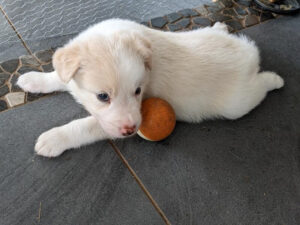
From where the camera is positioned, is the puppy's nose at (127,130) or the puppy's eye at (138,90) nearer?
the puppy's nose at (127,130)

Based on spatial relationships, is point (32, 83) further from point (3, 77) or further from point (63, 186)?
point (63, 186)

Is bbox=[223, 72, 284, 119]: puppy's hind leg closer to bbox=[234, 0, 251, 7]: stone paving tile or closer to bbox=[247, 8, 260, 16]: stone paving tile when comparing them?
bbox=[247, 8, 260, 16]: stone paving tile

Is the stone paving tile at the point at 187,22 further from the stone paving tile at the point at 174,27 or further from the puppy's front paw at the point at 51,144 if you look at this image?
the puppy's front paw at the point at 51,144

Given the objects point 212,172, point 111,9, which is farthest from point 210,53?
point 111,9

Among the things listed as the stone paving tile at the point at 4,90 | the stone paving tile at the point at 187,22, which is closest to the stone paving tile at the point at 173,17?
the stone paving tile at the point at 187,22

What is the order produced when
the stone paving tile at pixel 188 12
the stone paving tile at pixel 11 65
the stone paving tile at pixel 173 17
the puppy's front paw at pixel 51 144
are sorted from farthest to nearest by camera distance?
the stone paving tile at pixel 188 12 → the stone paving tile at pixel 173 17 → the stone paving tile at pixel 11 65 → the puppy's front paw at pixel 51 144

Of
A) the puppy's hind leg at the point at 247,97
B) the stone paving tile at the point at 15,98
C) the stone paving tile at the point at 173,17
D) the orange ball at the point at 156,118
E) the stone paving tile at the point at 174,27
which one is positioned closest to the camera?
the orange ball at the point at 156,118

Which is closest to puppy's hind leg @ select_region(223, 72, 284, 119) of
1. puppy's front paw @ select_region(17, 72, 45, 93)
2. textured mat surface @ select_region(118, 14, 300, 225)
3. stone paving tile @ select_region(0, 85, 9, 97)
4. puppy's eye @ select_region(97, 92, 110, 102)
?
textured mat surface @ select_region(118, 14, 300, 225)
